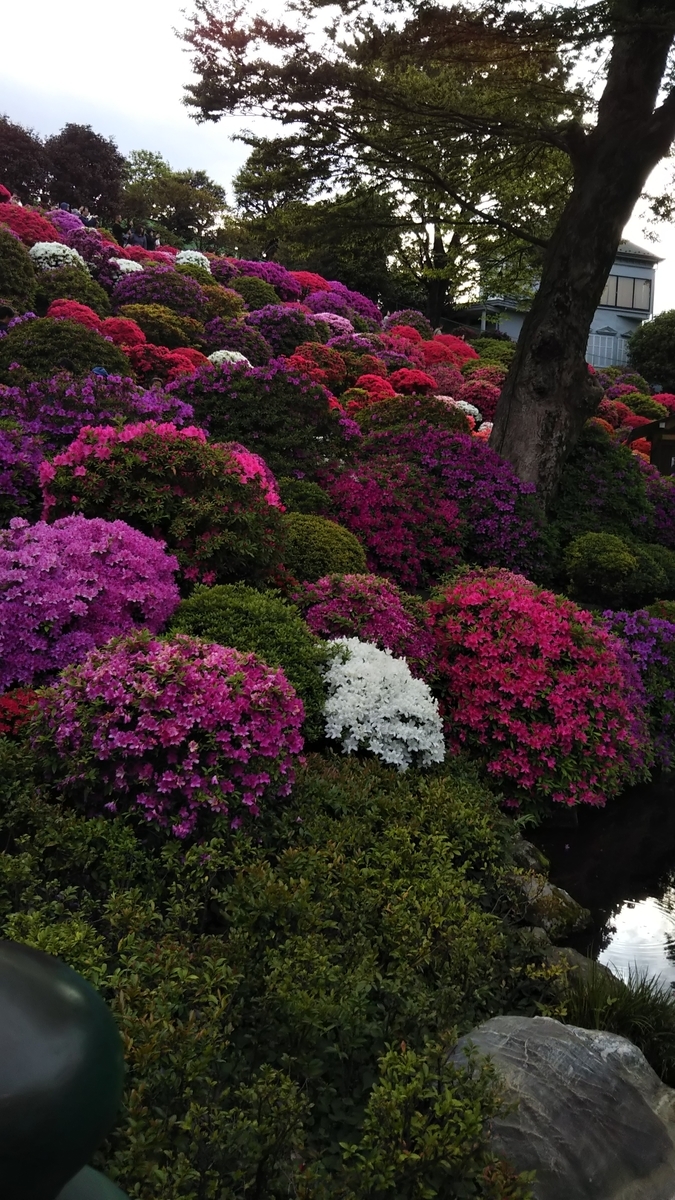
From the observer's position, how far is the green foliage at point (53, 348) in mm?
9305

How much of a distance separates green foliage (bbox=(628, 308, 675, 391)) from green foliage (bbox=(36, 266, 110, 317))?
25.3 m

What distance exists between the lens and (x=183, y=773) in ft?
11.2

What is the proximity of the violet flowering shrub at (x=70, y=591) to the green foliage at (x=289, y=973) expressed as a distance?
2.87 ft

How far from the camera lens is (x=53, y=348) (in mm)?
9516

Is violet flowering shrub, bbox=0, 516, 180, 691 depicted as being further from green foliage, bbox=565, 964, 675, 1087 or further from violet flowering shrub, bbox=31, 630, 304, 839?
green foliage, bbox=565, 964, 675, 1087

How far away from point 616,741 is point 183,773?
10.7 ft

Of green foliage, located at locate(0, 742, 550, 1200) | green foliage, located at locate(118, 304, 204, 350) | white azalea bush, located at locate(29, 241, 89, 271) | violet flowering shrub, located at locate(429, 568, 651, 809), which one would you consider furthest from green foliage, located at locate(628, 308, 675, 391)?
green foliage, located at locate(0, 742, 550, 1200)

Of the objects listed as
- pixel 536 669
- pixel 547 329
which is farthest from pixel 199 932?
pixel 547 329

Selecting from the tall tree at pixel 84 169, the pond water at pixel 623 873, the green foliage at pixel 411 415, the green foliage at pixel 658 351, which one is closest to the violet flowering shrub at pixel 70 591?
the pond water at pixel 623 873

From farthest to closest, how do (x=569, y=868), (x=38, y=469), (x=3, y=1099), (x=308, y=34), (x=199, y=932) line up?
(x=308, y=34) < (x=38, y=469) < (x=569, y=868) < (x=199, y=932) < (x=3, y=1099)

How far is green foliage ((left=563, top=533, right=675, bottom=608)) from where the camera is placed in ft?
29.8

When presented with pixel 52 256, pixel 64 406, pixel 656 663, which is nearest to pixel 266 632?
pixel 64 406

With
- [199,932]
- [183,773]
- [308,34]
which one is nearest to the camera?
[199,932]

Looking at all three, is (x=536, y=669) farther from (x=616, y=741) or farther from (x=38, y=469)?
(x=38, y=469)
